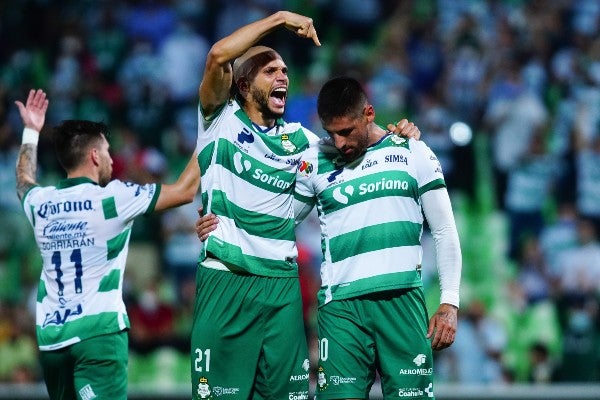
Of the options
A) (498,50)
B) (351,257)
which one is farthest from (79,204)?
(498,50)

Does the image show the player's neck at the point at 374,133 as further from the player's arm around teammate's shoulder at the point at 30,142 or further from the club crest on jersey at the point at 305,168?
the player's arm around teammate's shoulder at the point at 30,142

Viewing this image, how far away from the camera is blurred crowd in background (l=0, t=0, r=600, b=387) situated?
12.9 m

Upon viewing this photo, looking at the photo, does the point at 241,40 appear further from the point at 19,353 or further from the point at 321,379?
the point at 19,353

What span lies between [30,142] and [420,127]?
Result: 709 cm

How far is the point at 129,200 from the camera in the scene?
7.59 meters

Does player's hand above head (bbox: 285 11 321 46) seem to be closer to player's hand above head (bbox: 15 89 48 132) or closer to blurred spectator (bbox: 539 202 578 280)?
player's hand above head (bbox: 15 89 48 132)

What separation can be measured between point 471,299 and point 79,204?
6526 mm

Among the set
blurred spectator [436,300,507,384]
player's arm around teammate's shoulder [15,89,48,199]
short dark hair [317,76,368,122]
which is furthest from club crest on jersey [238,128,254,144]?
blurred spectator [436,300,507,384]

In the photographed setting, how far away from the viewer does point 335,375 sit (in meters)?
6.88

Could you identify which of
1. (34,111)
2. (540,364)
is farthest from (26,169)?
(540,364)

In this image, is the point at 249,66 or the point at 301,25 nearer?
the point at 301,25

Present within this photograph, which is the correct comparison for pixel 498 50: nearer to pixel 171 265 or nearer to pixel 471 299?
pixel 471 299

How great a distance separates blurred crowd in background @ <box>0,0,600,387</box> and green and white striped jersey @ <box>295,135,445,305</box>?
5.66m

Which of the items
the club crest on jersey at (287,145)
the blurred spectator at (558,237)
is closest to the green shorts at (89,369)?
the club crest on jersey at (287,145)
